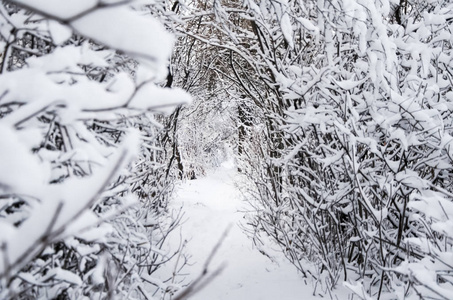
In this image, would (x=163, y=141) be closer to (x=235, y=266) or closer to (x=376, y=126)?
(x=235, y=266)

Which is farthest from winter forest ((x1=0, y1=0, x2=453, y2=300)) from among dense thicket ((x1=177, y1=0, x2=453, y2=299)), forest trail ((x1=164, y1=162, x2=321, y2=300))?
forest trail ((x1=164, y1=162, x2=321, y2=300))

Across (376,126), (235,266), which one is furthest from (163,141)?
(376,126)

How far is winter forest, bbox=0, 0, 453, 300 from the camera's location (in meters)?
0.64

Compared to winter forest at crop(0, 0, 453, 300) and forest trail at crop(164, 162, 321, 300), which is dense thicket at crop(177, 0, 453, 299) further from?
forest trail at crop(164, 162, 321, 300)

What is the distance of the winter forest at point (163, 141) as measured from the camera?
0.64 m

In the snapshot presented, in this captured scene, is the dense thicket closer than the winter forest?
No

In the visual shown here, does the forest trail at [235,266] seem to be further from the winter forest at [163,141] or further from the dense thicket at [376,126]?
the dense thicket at [376,126]

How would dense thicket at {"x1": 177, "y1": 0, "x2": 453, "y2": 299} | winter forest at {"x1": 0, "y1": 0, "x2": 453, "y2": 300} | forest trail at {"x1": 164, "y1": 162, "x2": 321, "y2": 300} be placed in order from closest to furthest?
winter forest at {"x1": 0, "y1": 0, "x2": 453, "y2": 300} < dense thicket at {"x1": 177, "y1": 0, "x2": 453, "y2": 299} < forest trail at {"x1": 164, "y1": 162, "x2": 321, "y2": 300}

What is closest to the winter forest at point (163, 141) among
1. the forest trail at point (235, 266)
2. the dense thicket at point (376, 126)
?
the dense thicket at point (376, 126)

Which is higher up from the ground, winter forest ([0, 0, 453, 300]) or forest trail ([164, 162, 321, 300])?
winter forest ([0, 0, 453, 300])

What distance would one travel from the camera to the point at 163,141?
17.1ft

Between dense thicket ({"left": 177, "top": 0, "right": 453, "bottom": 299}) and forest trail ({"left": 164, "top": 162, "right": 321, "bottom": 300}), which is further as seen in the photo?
forest trail ({"left": 164, "top": 162, "right": 321, "bottom": 300})

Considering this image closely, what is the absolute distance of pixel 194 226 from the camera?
838 cm

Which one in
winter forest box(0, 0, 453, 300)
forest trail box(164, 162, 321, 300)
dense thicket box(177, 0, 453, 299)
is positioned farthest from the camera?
forest trail box(164, 162, 321, 300)
